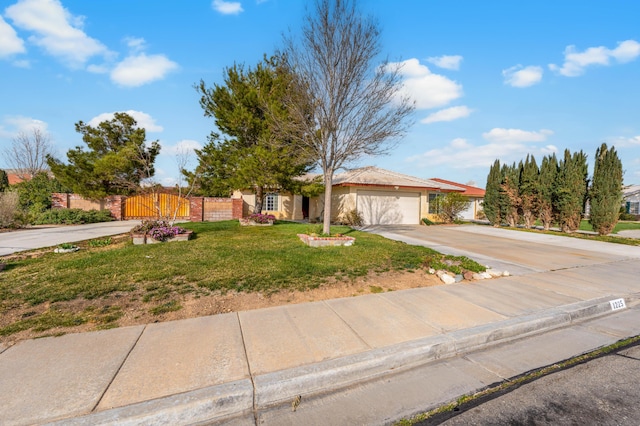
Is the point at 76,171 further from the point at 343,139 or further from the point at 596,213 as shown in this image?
the point at 596,213

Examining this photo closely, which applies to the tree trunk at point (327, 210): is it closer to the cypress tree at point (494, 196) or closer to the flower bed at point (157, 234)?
the flower bed at point (157, 234)

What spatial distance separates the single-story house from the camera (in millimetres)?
19000

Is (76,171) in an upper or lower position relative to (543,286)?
upper

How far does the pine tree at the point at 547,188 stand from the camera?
16.8m

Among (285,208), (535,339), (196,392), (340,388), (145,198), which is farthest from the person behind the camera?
(285,208)

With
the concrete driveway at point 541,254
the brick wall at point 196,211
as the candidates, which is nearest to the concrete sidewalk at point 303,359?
the concrete driveway at point 541,254

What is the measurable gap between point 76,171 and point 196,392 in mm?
21013

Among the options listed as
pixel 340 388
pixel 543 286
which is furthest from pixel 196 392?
pixel 543 286

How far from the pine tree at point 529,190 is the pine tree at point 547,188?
329 millimetres

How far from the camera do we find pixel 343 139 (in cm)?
996

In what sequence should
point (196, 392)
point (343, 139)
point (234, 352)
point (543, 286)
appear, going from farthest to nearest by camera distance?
1. point (343, 139)
2. point (543, 286)
3. point (234, 352)
4. point (196, 392)

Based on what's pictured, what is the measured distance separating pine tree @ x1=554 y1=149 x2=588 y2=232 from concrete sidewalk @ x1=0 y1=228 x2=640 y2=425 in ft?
44.6

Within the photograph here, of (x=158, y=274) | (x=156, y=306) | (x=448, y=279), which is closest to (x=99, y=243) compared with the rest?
(x=158, y=274)

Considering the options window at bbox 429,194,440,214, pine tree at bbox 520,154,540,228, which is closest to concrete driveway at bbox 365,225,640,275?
pine tree at bbox 520,154,540,228
